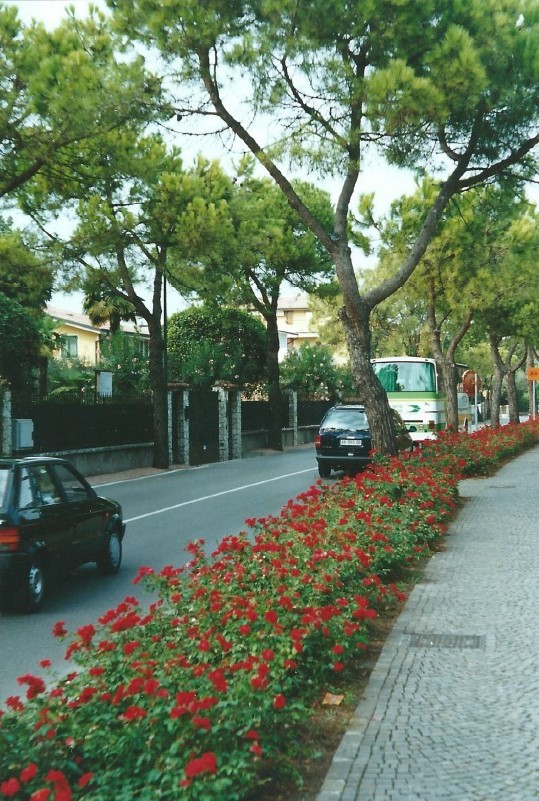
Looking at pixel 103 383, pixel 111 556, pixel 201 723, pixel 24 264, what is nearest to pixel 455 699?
pixel 201 723

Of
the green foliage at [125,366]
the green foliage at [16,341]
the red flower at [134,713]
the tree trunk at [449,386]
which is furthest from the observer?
the green foliage at [125,366]

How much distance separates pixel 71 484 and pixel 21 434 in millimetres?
13579

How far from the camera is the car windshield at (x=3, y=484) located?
881 centimetres

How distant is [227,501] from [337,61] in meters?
7.91

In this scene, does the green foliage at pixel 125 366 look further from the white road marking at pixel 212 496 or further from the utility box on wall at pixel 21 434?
the utility box on wall at pixel 21 434

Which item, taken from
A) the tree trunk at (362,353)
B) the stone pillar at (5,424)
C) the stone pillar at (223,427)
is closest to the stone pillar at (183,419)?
the stone pillar at (223,427)

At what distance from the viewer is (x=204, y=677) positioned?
183 inches

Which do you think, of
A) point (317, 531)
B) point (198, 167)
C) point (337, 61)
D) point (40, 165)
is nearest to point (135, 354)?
point (198, 167)

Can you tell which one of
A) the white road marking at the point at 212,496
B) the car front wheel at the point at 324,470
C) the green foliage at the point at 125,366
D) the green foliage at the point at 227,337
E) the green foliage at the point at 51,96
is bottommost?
the white road marking at the point at 212,496

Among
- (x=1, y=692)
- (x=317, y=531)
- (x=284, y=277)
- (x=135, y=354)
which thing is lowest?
(x=1, y=692)

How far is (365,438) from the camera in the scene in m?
23.2

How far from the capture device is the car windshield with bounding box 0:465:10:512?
8812 millimetres

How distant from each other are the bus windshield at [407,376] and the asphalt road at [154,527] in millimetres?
3979

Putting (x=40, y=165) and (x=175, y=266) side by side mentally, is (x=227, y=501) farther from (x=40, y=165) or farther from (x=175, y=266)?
(x=175, y=266)
